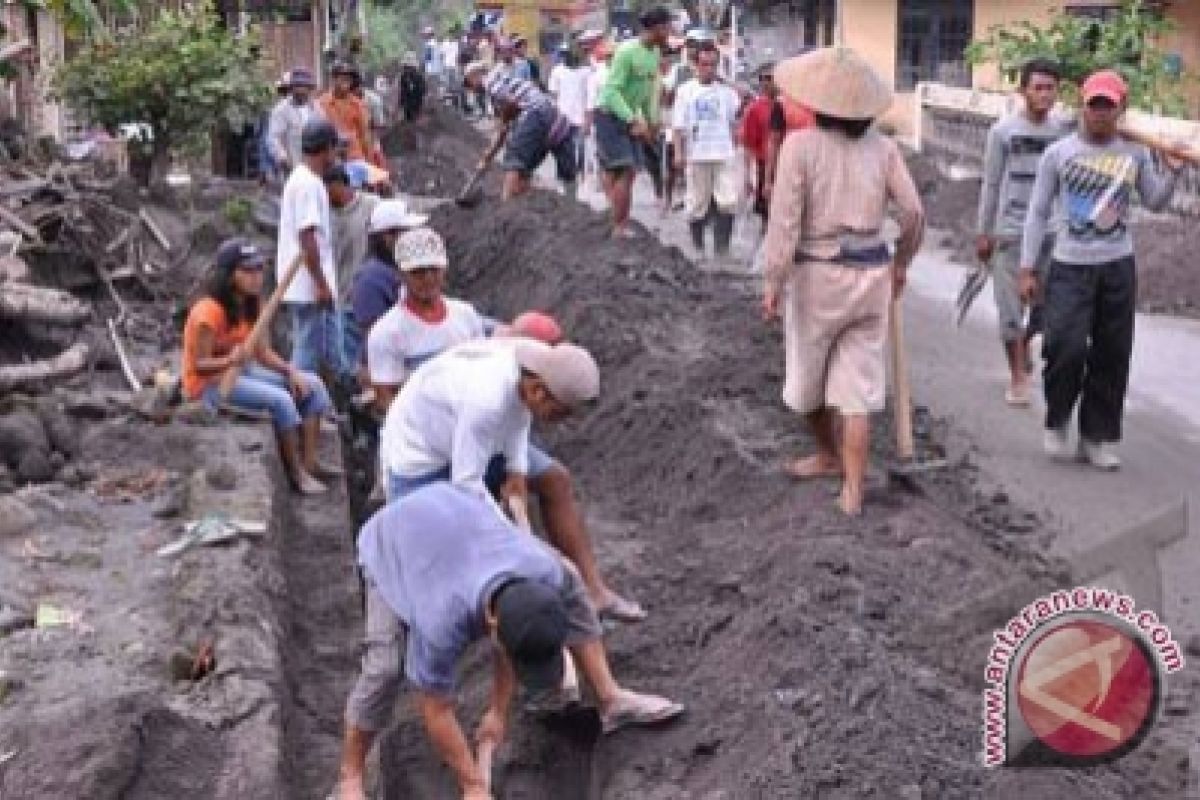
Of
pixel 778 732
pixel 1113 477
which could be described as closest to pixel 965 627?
pixel 778 732

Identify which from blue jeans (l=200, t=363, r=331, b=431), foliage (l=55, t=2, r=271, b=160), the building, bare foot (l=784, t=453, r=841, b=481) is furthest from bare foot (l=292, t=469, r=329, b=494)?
the building

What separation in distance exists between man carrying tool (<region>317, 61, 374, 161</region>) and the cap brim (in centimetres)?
978

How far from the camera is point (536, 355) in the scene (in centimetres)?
499

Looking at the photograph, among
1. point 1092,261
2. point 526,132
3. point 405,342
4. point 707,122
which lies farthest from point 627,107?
point 405,342

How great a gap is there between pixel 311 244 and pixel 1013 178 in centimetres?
365

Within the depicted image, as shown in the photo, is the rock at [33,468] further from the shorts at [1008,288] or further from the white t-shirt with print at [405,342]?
the shorts at [1008,288]

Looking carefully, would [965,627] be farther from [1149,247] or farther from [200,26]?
[200,26]

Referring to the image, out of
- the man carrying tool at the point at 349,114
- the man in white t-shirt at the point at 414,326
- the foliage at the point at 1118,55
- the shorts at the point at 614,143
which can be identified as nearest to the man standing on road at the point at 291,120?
the man carrying tool at the point at 349,114

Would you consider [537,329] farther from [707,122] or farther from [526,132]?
[707,122]

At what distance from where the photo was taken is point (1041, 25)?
88.6 ft

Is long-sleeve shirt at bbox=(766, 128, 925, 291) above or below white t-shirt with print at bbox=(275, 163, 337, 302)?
above

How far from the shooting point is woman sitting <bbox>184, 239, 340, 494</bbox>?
822 centimetres

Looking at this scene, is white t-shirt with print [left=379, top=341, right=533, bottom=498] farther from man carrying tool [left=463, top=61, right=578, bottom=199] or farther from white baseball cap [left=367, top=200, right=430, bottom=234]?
man carrying tool [left=463, top=61, right=578, bottom=199]

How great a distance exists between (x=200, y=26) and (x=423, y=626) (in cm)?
1156
